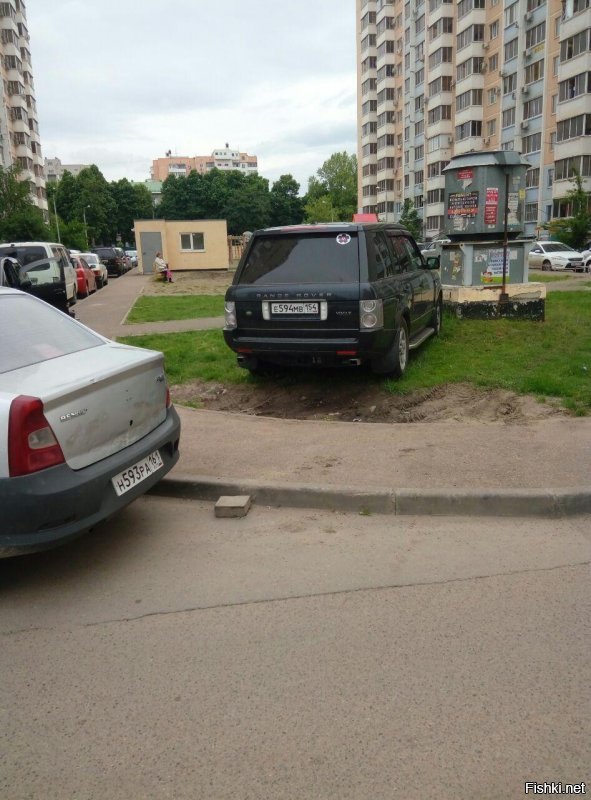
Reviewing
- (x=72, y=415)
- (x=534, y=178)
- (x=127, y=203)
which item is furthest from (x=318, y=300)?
(x=127, y=203)

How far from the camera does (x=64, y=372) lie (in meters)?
4.05

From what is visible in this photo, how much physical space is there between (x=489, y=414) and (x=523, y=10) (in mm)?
55527

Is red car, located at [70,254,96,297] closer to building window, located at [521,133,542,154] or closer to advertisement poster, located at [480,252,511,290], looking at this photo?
advertisement poster, located at [480,252,511,290]

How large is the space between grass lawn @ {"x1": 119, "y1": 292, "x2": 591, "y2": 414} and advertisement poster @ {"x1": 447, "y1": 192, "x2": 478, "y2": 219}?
166cm

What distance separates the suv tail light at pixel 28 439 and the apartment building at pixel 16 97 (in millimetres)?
67790

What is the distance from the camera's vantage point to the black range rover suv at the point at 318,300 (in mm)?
6922

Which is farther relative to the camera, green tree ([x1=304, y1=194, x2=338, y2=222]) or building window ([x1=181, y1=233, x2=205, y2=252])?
green tree ([x1=304, y1=194, x2=338, y2=222])

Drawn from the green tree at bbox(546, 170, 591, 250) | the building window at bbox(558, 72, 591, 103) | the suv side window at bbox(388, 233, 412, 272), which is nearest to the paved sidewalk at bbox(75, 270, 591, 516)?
the suv side window at bbox(388, 233, 412, 272)

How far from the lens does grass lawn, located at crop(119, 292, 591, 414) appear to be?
7.64 m

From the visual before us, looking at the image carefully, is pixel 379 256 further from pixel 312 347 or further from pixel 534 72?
pixel 534 72

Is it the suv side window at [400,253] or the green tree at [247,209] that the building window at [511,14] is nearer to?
the green tree at [247,209]

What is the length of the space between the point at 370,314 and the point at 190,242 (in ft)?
110

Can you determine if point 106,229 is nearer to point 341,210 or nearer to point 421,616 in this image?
point 341,210

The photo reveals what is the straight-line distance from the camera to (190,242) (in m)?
38.8
